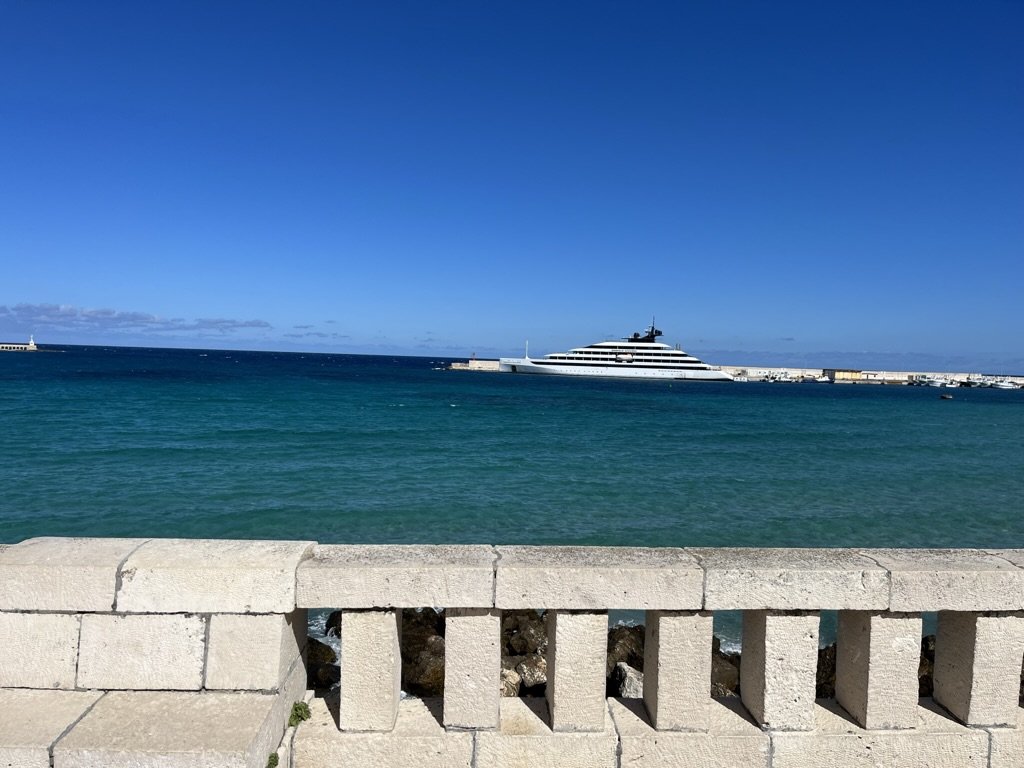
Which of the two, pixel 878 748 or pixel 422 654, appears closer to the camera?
pixel 878 748

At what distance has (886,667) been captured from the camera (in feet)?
8.43

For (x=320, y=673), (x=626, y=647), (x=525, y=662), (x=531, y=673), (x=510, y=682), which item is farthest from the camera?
(x=626, y=647)

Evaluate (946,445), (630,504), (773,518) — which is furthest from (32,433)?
(946,445)

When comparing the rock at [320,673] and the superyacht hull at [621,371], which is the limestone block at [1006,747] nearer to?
the rock at [320,673]

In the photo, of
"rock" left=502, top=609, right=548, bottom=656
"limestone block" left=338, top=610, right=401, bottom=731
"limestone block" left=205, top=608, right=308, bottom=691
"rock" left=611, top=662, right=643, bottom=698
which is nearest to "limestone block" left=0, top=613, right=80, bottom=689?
"limestone block" left=205, top=608, right=308, bottom=691

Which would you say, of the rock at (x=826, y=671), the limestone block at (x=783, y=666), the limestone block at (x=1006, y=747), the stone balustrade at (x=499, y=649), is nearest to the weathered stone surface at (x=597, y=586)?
the stone balustrade at (x=499, y=649)

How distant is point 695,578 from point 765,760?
0.83 metres

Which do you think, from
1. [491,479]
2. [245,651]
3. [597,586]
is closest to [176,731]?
[245,651]

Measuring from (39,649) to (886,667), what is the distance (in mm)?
3346

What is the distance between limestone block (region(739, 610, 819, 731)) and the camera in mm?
2531

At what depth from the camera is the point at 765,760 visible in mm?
2592

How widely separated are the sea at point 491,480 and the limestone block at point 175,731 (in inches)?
376

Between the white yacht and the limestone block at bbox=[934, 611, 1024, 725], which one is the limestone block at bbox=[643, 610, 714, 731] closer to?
the limestone block at bbox=[934, 611, 1024, 725]

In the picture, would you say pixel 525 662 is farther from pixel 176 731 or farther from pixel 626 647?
pixel 176 731
